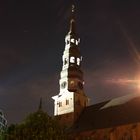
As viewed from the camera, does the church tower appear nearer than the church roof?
No

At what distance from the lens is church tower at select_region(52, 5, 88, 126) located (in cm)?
6462

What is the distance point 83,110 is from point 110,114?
831cm

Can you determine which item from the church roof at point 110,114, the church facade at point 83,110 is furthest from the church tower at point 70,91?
the church roof at point 110,114

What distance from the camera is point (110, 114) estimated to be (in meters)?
59.1

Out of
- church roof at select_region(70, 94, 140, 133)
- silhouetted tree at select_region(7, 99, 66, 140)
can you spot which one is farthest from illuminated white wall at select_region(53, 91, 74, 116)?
silhouetted tree at select_region(7, 99, 66, 140)

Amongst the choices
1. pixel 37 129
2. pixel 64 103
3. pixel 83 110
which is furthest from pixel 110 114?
pixel 37 129

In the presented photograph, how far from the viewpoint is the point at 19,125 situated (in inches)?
1631

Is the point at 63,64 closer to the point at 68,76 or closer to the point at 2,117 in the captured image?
the point at 68,76

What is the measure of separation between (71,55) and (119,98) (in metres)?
12.2

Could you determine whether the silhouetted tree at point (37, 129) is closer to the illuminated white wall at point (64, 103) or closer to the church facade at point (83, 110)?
the church facade at point (83, 110)

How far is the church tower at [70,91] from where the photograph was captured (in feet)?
212

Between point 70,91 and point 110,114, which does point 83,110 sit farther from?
point 110,114

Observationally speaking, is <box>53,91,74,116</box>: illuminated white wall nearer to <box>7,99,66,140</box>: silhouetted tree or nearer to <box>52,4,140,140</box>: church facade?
<box>52,4,140,140</box>: church facade

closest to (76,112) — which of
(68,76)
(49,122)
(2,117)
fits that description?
(68,76)
